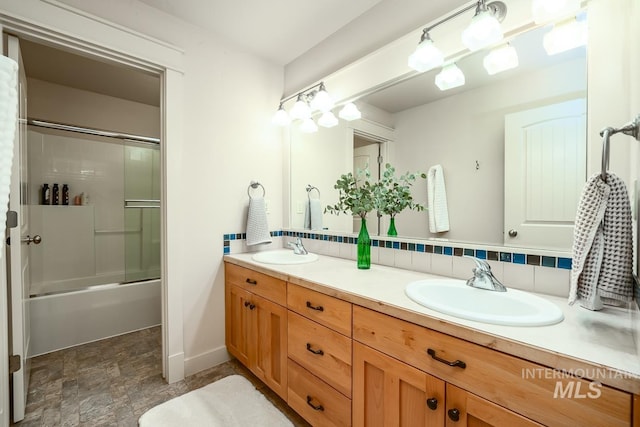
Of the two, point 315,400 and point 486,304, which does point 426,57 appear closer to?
point 486,304

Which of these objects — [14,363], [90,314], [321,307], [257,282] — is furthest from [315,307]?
[90,314]

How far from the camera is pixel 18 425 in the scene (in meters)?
1.42

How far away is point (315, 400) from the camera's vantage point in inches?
49.9

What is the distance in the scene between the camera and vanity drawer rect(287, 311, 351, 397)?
3.70 feet

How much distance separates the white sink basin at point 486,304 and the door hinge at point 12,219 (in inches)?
72.2


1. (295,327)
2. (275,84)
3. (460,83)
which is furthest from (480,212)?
(275,84)

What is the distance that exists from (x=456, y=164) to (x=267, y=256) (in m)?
1.34

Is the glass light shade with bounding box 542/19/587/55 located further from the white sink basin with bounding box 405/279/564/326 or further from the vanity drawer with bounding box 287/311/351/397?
the vanity drawer with bounding box 287/311/351/397

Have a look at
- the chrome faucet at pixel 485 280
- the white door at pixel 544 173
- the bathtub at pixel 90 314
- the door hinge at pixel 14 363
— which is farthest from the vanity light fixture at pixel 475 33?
the bathtub at pixel 90 314

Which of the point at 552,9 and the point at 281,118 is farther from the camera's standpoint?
the point at 281,118

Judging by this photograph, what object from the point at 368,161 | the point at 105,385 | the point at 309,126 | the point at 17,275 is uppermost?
the point at 309,126

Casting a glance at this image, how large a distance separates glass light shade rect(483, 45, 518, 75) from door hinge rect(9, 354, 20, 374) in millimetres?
2724

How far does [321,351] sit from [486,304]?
2.32ft

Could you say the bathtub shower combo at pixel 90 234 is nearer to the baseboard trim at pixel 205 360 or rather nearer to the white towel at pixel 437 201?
the baseboard trim at pixel 205 360
